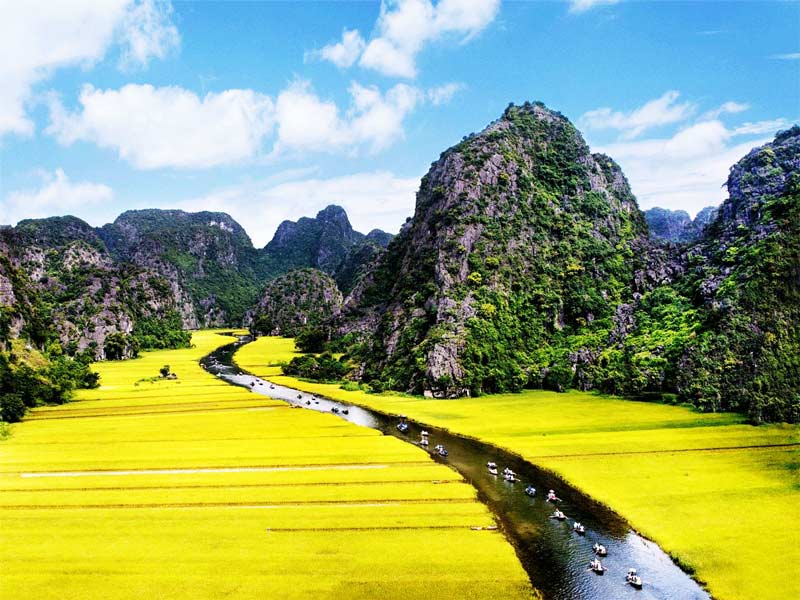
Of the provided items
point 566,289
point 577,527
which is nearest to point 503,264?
point 566,289

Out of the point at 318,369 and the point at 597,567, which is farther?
the point at 318,369

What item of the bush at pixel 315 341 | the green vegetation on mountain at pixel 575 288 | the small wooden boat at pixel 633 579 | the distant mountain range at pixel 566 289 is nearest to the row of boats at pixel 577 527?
the small wooden boat at pixel 633 579

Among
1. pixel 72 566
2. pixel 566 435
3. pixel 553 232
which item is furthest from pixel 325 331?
pixel 72 566

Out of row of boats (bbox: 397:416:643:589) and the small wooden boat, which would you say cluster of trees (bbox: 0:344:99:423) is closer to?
row of boats (bbox: 397:416:643:589)

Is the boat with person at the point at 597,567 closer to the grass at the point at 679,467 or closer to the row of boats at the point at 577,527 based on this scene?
the row of boats at the point at 577,527

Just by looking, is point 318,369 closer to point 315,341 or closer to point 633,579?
point 315,341
